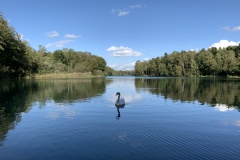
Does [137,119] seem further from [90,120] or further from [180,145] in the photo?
[180,145]

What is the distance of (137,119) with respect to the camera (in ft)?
51.8

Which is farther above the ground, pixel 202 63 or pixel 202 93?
pixel 202 63

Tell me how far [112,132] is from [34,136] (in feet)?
14.2

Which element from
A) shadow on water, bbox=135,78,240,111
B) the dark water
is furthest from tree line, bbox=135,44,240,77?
the dark water

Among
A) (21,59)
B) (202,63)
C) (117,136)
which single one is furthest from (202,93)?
(202,63)

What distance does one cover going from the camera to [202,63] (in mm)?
139000

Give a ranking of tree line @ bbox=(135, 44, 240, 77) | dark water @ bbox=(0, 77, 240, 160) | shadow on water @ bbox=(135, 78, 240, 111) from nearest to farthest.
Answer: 1. dark water @ bbox=(0, 77, 240, 160)
2. shadow on water @ bbox=(135, 78, 240, 111)
3. tree line @ bbox=(135, 44, 240, 77)

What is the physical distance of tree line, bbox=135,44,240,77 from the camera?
398ft

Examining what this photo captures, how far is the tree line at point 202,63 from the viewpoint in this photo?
398 ft

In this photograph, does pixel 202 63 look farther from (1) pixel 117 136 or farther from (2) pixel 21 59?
(1) pixel 117 136

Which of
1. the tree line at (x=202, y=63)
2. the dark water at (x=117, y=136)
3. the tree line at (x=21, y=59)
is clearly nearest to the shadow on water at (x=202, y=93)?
the dark water at (x=117, y=136)

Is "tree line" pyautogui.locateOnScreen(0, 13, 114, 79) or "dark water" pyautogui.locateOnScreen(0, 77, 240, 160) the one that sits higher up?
"tree line" pyautogui.locateOnScreen(0, 13, 114, 79)

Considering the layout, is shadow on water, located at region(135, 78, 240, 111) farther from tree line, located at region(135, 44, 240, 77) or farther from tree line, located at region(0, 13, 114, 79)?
tree line, located at region(135, 44, 240, 77)

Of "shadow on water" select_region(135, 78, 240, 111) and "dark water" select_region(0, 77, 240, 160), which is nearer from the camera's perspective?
"dark water" select_region(0, 77, 240, 160)
